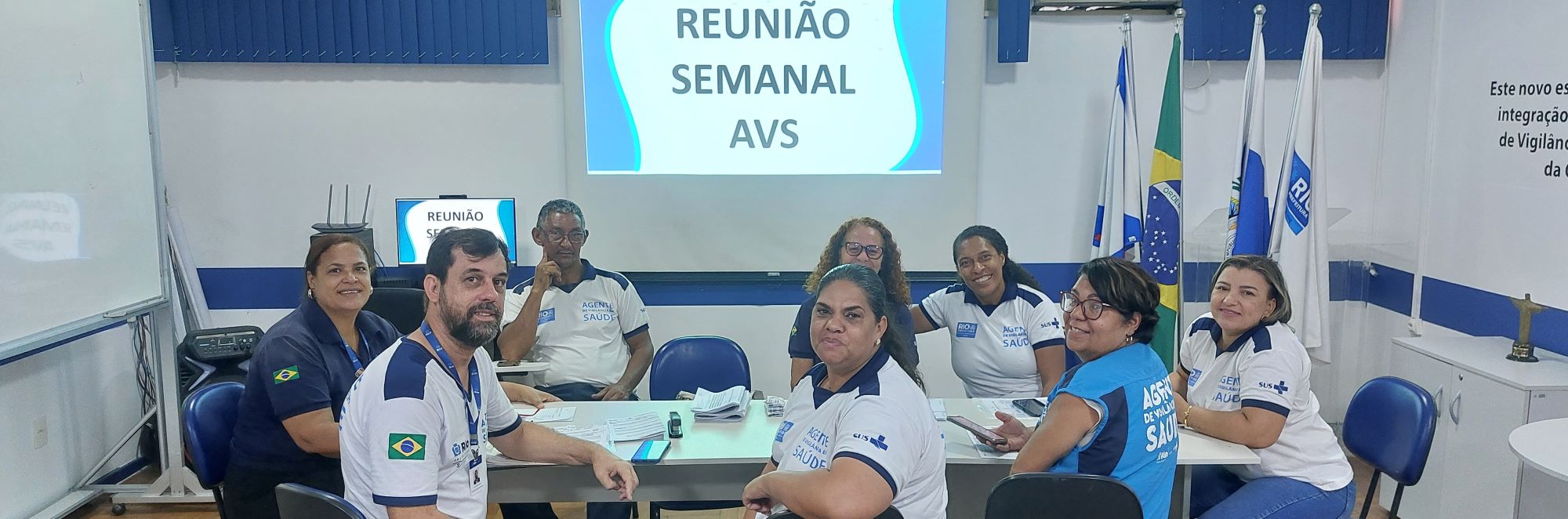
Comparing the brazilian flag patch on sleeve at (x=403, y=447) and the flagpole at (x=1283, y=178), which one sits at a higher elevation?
the flagpole at (x=1283, y=178)

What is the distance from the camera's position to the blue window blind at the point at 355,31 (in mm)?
4555

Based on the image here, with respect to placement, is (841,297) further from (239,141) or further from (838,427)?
(239,141)

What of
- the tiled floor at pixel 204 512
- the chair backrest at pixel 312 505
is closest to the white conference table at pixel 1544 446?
the tiled floor at pixel 204 512

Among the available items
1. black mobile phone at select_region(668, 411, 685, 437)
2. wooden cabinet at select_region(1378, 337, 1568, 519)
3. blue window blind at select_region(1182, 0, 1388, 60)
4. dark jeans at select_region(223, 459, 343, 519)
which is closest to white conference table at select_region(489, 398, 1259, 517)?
black mobile phone at select_region(668, 411, 685, 437)

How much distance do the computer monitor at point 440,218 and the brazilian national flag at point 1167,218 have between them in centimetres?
305

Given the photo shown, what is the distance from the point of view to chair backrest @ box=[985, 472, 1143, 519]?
202 centimetres

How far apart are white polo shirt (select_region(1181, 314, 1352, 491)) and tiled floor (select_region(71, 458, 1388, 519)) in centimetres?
156

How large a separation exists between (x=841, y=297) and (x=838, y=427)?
0.91ft

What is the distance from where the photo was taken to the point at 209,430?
2.58 meters

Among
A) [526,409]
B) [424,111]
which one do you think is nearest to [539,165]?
[424,111]

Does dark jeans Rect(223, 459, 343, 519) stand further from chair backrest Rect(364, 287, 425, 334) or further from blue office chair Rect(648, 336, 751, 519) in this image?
chair backrest Rect(364, 287, 425, 334)

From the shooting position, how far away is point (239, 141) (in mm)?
4719

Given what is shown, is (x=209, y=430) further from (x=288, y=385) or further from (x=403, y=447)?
(x=403, y=447)

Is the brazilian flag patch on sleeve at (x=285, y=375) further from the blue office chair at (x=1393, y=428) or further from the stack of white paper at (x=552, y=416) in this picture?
the blue office chair at (x=1393, y=428)
